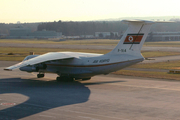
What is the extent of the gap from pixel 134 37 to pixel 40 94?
42.5 ft

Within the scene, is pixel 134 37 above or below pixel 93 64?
above

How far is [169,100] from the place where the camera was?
23.1 meters

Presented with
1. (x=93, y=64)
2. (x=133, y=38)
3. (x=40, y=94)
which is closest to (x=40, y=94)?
(x=40, y=94)

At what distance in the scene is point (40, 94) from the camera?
2586 cm

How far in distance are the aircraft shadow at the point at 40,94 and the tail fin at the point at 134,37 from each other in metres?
6.70

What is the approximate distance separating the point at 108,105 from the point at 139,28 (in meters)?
13.1

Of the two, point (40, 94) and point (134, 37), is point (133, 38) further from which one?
point (40, 94)

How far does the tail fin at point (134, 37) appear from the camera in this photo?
31453 mm

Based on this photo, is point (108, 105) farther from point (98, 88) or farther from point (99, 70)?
point (99, 70)

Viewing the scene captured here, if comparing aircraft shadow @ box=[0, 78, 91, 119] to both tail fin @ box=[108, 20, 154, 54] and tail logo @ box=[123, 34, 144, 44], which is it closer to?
tail fin @ box=[108, 20, 154, 54]

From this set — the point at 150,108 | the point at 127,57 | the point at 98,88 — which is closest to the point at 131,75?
the point at 127,57

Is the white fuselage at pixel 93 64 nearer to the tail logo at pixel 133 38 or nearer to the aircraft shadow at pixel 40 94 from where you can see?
the aircraft shadow at pixel 40 94

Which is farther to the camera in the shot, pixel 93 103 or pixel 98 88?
pixel 98 88

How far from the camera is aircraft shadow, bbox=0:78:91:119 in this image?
781 inches
